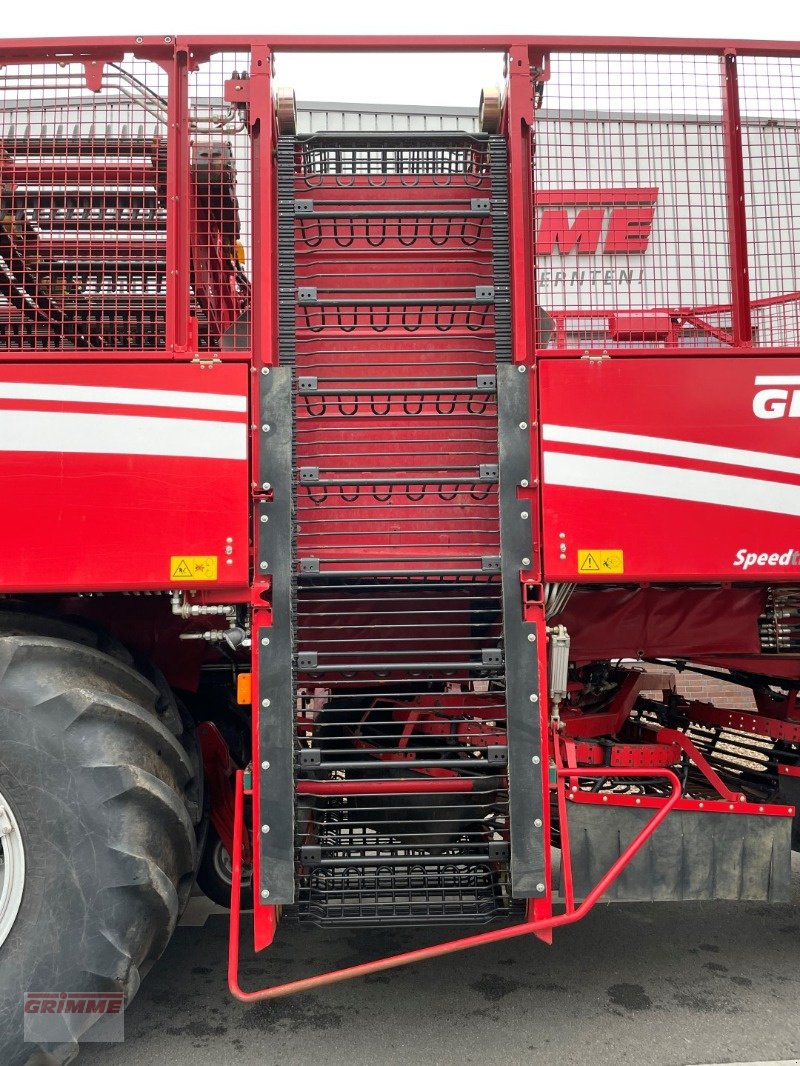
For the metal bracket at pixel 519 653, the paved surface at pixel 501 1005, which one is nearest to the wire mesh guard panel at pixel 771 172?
the metal bracket at pixel 519 653

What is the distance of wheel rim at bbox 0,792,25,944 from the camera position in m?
2.80

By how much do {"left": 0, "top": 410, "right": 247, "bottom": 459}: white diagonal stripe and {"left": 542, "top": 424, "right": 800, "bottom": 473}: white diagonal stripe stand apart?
1.19 m

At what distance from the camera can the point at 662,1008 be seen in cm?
337

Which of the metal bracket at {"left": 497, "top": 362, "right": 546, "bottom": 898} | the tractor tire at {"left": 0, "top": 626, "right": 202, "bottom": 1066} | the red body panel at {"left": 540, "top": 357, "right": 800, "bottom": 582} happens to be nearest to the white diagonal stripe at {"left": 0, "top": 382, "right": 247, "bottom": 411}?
the tractor tire at {"left": 0, "top": 626, "right": 202, "bottom": 1066}

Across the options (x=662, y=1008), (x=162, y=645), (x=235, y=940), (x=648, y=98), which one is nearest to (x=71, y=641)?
(x=162, y=645)

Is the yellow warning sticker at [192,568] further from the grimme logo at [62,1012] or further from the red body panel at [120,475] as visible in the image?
the grimme logo at [62,1012]

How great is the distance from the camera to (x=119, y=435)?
2.97m

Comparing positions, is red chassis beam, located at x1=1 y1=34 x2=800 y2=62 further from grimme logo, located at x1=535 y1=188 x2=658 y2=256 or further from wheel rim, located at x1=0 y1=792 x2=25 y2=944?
wheel rim, located at x1=0 y1=792 x2=25 y2=944

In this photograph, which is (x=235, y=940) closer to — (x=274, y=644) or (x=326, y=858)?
(x=326, y=858)

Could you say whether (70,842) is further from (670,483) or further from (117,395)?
(670,483)

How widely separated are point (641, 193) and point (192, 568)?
2302 millimetres

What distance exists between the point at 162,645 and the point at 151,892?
4.08ft

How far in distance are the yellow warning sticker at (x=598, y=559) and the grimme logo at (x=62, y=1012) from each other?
7.21ft

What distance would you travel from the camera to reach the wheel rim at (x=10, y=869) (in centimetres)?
280
